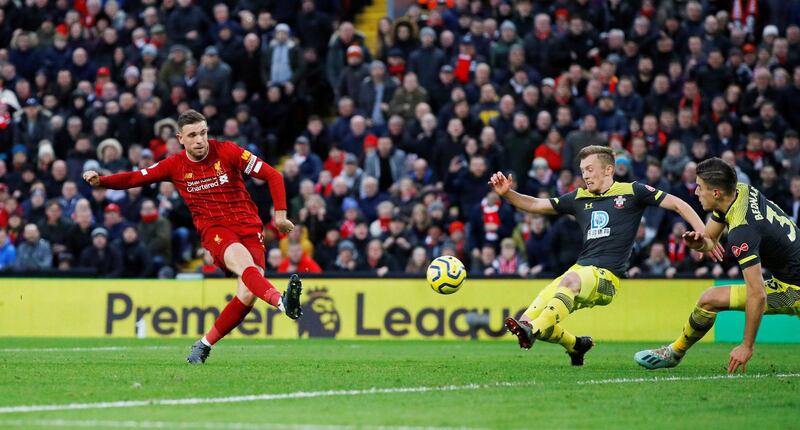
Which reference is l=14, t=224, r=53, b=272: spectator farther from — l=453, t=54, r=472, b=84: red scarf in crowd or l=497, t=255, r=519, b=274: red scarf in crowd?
l=453, t=54, r=472, b=84: red scarf in crowd

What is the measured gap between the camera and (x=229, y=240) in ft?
39.8

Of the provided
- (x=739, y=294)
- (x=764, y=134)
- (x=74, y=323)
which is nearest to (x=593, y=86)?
(x=764, y=134)

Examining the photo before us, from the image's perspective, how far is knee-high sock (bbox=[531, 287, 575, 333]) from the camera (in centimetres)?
1091

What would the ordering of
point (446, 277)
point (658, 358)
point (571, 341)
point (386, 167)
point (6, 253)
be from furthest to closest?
point (386, 167), point (6, 253), point (446, 277), point (571, 341), point (658, 358)

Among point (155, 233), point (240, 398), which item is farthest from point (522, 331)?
point (155, 233)

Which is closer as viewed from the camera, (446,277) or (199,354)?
(199,354)

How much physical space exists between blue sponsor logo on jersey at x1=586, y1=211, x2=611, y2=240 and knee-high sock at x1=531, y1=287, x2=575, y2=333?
0.77m

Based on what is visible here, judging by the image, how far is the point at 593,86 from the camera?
21219 mm

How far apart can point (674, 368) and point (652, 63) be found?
35.2ft

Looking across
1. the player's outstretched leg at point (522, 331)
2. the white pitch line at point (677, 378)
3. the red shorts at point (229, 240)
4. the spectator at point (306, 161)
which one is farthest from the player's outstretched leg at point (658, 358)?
the spectator at point (306, 161)

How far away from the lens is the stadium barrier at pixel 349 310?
19.1 meters

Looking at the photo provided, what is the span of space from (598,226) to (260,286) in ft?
9.85

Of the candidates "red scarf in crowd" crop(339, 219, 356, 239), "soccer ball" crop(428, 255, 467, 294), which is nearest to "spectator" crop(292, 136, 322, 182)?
"red scarf in crowd" crop(339, 219, 356, 239)

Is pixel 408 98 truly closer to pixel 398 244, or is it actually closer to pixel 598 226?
pixel 398 244
